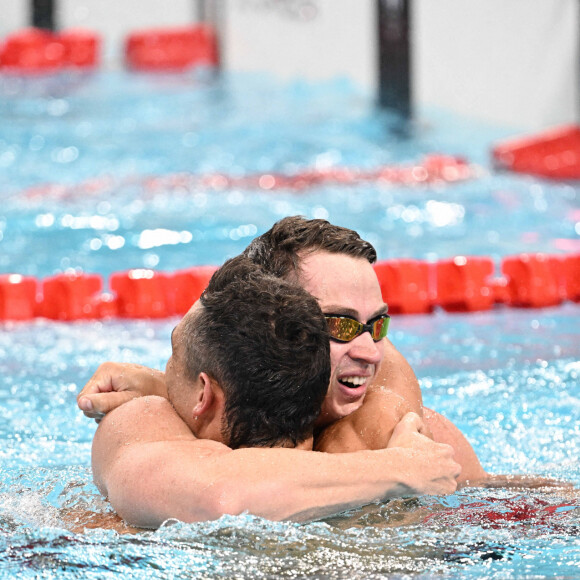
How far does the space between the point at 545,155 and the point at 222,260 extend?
14.1 feet

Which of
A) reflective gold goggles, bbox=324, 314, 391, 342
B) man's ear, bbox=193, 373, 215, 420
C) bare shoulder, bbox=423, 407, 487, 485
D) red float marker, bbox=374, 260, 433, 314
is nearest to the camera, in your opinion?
man's ear, bbox=193, 373, 215, 420

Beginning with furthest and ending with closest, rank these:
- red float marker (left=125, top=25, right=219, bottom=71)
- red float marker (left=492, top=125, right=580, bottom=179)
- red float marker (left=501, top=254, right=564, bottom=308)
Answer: red float marker (left=125, top=25, right=219, bottom=71) < red float marker (left=492, top=125, right=580, bottom=179) < red float marker (left=501, top=254, right=564, bottom=308)

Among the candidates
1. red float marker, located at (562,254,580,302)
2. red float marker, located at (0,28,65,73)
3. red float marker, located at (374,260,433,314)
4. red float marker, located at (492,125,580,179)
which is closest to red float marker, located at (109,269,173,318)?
red float marker, located at (374,260,433,314)

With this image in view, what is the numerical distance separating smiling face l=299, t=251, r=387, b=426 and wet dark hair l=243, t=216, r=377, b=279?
2 centimetres

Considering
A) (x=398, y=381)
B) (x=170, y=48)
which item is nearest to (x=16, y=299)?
(x=398, y=381)

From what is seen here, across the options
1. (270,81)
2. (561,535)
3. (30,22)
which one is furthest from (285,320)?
(30,22)

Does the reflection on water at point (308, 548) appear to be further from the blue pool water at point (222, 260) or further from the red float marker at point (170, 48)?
the red float marker at point (170, 48)

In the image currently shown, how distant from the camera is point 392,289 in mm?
5500

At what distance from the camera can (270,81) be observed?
1270 centimetres

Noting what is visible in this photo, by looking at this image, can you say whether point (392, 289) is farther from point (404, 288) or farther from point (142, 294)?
point (142, 294)

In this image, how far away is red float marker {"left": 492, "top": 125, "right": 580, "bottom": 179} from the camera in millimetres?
9141

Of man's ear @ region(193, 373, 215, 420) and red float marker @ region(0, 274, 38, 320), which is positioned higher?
man's ear @ region(193, 373, 215, 420)

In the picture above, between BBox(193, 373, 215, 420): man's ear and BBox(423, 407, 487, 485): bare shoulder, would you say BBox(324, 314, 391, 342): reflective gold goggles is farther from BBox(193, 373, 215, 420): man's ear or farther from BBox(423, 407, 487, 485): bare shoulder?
BBox(423, 407, 487, 485): bare shoulder

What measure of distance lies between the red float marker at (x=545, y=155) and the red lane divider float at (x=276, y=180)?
329 millimetres
